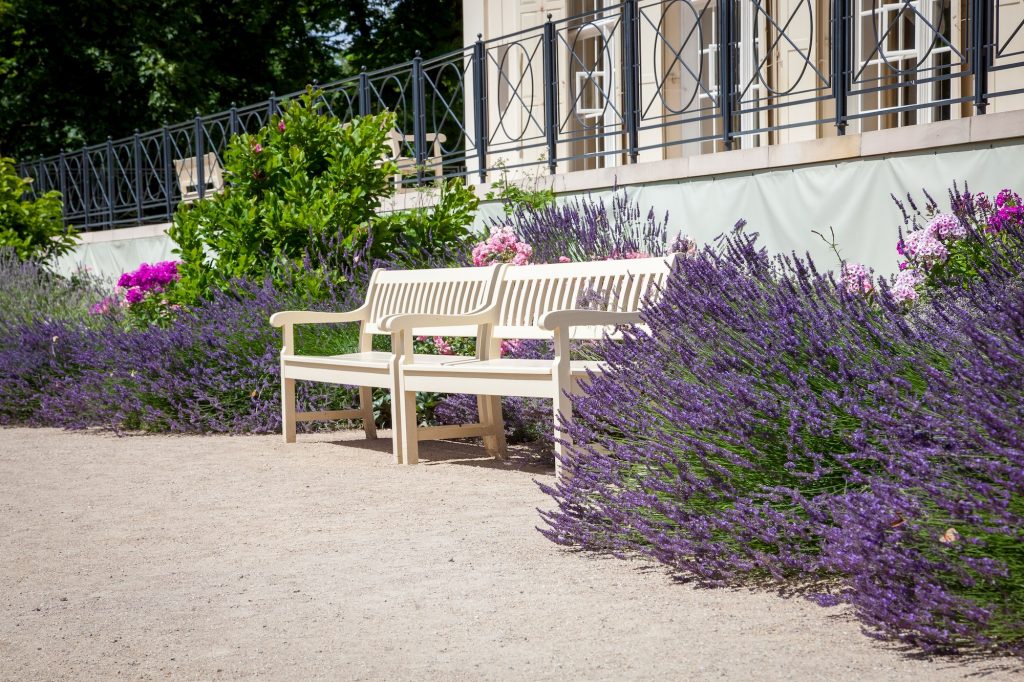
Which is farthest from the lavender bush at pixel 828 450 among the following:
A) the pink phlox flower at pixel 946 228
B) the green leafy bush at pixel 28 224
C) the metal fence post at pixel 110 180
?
the metal fence post at pixel 110 180

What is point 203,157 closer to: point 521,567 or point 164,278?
point 164,278

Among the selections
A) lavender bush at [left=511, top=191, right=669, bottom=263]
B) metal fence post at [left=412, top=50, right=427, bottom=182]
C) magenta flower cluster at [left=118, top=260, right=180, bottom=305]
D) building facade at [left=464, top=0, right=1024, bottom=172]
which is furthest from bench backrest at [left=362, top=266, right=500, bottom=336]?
metal fence post at [left=412, top=50, right=427, bottom=182]

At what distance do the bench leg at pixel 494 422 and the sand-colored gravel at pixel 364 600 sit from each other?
0.69 metres

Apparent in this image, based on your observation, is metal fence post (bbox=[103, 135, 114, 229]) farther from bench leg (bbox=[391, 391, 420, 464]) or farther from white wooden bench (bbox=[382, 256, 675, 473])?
bench leg (bbox=[391, 391, 420, 464])

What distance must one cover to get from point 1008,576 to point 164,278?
25.0 feet

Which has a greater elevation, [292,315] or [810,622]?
[292,315]

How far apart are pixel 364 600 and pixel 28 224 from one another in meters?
11.4

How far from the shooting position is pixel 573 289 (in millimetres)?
5930

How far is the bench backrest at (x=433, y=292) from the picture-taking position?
649 centimetres

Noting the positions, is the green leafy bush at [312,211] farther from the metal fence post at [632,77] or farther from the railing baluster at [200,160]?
the railing baluster at [200,160]

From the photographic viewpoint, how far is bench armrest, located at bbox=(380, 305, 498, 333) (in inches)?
230

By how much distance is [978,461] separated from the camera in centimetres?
259

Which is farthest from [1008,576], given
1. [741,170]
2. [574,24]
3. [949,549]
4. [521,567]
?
[574,24]

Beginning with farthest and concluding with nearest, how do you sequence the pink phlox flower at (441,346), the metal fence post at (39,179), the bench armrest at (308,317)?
the metal fence post at (39,179)
the pink phlox flower at (441,346)
the bench armrest at (308,317)
